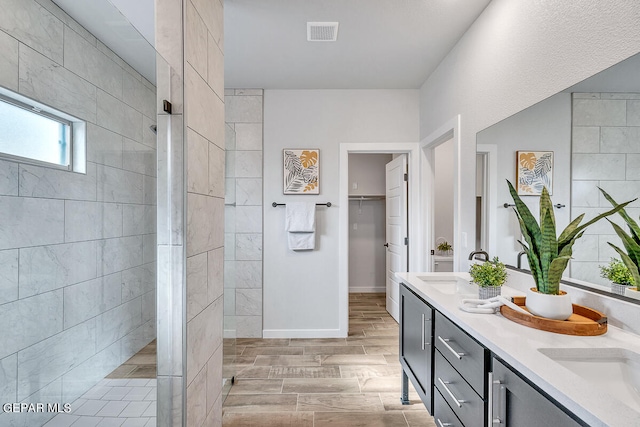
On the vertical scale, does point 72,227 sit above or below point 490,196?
below

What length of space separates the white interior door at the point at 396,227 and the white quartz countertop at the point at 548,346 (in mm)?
1891

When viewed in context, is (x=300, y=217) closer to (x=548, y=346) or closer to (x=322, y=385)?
(x=322, y=385)

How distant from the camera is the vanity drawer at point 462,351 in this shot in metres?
1.15

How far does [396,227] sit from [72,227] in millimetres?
3391

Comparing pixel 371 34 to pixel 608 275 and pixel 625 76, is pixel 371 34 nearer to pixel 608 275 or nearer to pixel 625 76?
pixel 625 76

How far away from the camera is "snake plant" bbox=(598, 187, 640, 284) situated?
109 centimetres

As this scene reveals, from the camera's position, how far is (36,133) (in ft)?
2.30

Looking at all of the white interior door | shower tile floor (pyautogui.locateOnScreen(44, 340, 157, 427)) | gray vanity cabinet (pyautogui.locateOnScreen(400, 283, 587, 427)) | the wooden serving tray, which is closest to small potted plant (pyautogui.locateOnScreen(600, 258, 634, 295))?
the wooden serving tray

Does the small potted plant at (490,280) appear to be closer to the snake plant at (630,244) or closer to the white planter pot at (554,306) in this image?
the white planter pot at (554,306)

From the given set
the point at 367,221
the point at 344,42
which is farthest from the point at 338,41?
the point at 367,221

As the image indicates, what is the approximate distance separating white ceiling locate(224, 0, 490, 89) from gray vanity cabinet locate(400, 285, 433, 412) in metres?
1.80

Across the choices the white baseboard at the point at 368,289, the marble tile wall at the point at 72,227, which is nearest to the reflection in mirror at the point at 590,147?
the marble tile wall at the point at 72,227

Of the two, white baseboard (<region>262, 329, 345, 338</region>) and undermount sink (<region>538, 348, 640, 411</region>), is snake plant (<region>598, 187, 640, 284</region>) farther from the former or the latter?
white baseboard (<region>262, 329, 345, 338</region>)

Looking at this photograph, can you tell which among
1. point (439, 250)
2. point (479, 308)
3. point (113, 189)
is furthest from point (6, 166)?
point (439, 250)
